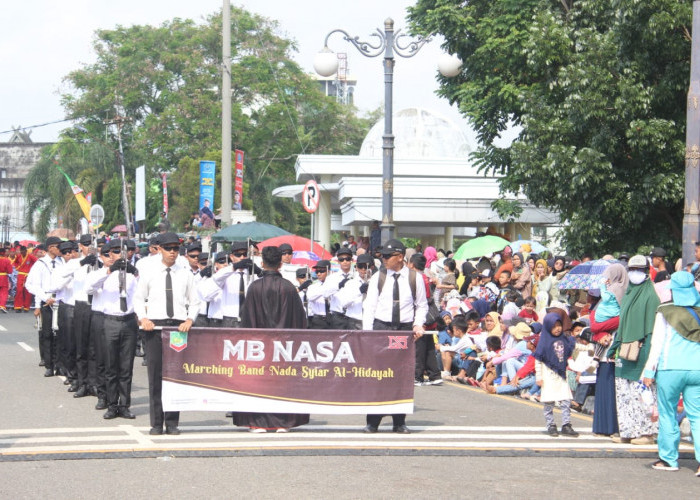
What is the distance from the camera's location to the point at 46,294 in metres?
16.3

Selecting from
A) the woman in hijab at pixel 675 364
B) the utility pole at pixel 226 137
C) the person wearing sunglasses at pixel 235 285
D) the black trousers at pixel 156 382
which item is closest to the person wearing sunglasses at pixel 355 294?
the person wearing sunglasses at pixel 235 285

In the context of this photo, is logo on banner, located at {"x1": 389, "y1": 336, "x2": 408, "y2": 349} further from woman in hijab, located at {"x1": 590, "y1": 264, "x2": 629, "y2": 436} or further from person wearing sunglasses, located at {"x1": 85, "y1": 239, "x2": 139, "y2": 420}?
person wearing sunglasses, located at {"x1": 85, "y1": 239, "x2": 139, "y2": 420}

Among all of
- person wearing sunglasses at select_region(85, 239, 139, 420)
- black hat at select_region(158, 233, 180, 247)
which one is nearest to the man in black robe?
black hat at select_region(158, 233, 180, 247)

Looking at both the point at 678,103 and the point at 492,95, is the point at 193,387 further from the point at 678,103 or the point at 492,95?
the point at 492,95

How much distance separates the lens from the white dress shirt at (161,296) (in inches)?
430

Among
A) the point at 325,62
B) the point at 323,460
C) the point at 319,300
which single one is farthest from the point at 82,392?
the point at 325,62

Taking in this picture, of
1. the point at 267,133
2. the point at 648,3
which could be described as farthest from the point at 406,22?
the point at 267,133

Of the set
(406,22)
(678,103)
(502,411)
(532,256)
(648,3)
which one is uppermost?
(406,22)

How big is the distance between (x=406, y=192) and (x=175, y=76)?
3090 cm

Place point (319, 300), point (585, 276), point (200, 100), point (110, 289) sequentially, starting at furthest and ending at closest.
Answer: point (200, 100), point (319, 300), point (585, 276), point (110, 289)

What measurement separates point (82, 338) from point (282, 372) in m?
4.48

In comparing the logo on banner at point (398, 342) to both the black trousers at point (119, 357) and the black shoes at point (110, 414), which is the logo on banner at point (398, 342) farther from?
the black shoes at point (110, 414)

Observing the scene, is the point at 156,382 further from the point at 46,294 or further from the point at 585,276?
the point at 585,276

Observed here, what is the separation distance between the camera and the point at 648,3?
56.2 feet
